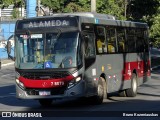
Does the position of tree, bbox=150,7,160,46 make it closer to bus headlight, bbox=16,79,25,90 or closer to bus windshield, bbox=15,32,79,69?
bus windshield, bbox=15,32,79,69

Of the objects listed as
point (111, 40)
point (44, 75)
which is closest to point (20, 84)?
point (44, 75)

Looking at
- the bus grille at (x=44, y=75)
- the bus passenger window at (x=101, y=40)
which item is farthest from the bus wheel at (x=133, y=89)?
the bus grille at (x=44, y=75)

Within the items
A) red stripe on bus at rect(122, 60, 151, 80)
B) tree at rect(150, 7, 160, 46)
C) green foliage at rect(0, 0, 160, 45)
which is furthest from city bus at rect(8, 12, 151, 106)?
green foliage at rect(0, 0, 160, 45)

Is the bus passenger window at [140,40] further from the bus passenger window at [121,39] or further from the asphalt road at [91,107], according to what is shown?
the asphalt road at [91,107]

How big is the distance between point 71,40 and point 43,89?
1.80m

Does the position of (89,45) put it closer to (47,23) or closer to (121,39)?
(47,23)

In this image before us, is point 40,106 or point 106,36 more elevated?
point 106,36

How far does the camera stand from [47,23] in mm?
17906

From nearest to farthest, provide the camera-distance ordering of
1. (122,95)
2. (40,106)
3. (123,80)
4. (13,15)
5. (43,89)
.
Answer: (43,89) < (40,106) < (123,80) < (122,95) < (13,15)

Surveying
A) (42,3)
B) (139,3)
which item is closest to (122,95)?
(139,3)

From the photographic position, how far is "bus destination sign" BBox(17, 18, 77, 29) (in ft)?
57.9

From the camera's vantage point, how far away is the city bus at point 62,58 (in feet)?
56.5

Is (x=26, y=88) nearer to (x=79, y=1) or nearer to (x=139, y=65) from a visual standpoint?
(x=139, y=65)

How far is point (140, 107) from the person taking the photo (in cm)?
1744
